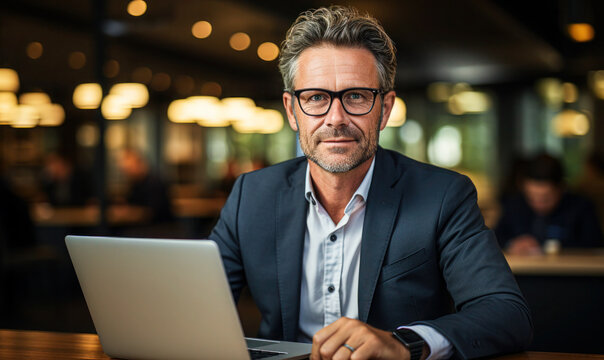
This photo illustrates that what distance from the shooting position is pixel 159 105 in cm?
941

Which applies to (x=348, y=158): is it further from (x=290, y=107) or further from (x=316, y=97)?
(x=290, y=107)

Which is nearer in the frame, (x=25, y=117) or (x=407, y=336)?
(x=407, y=336)

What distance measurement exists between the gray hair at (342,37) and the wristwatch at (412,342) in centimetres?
71

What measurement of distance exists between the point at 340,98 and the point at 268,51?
5.69 metres

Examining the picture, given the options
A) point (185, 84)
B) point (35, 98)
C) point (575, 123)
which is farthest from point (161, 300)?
point (575, 123)

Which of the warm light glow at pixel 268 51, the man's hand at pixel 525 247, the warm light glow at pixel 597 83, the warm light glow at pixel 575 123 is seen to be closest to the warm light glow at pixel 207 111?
the warm light glow at pixel 268 51

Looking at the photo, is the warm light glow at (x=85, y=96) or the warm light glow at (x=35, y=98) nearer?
the warm light glow at (x=85, y=96)

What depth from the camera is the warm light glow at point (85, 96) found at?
237 inches

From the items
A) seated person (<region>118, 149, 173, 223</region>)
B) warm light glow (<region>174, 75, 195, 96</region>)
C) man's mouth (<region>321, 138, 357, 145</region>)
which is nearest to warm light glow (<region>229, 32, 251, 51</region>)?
warm light glow (<region>174, 75, 195, 96</region>)

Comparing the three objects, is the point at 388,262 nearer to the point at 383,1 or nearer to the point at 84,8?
the point at 84,8

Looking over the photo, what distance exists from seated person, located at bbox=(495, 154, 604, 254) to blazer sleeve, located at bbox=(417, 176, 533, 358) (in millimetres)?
2581

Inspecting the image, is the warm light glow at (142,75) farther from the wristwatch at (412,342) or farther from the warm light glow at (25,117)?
the wristwatch at (412,342)

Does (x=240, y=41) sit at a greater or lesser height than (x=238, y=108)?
greater

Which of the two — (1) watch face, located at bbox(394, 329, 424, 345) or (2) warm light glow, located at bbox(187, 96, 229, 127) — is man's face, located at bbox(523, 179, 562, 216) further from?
(2) warm light glow, located at bbox(187, 96, 229, 127)
